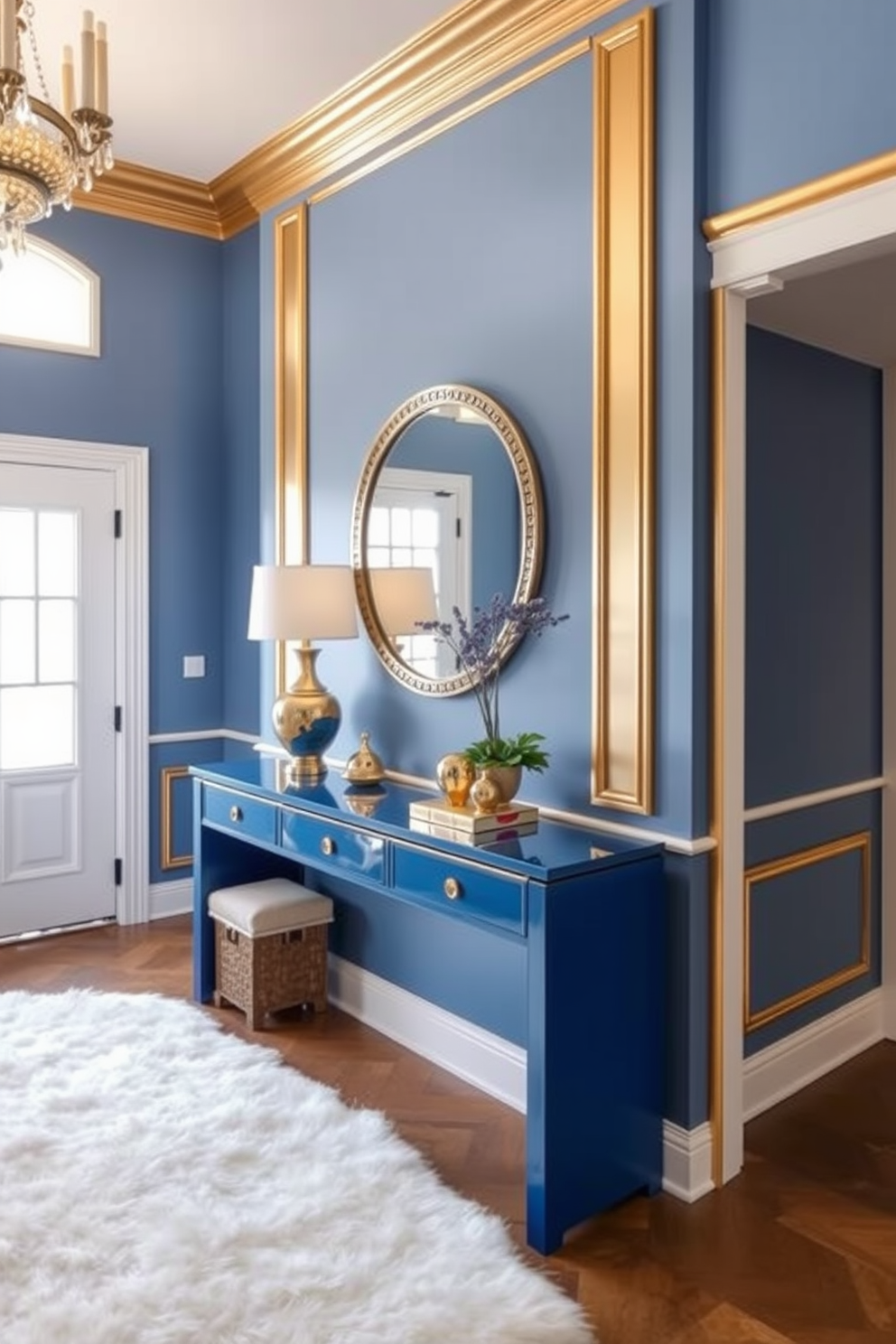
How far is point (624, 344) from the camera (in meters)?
→ 2.63

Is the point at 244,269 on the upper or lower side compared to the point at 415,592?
upper

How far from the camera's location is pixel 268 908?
347 centimetres

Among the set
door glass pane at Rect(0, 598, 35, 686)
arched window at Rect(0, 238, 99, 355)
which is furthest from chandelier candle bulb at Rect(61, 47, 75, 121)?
door glass pane at Rect(0, 598, 35, 686)

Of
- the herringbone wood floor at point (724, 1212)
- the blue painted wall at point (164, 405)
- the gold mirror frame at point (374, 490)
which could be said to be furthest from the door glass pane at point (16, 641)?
the herringbone wood floor at point (724, 1212)

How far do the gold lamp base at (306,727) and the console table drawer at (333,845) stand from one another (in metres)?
0.25

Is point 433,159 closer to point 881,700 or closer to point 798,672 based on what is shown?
point 798,672

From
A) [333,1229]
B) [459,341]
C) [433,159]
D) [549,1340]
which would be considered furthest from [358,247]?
[549,1340]

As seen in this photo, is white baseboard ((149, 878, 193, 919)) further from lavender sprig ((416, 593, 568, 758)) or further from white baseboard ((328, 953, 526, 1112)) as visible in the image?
lavender sprig ((416, 593, 568, 758))

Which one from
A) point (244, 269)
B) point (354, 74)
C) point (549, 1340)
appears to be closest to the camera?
point (549, 1340)

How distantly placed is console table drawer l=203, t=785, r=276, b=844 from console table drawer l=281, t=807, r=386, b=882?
0.33 ft

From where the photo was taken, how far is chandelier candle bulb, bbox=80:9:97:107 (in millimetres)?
2137

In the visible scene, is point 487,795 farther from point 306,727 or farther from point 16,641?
point 16,641

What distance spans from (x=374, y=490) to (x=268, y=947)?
1.57 metres

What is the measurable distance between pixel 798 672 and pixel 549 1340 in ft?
6.31
